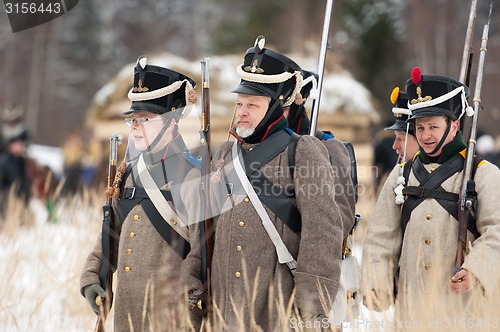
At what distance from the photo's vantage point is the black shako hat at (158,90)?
162 inches

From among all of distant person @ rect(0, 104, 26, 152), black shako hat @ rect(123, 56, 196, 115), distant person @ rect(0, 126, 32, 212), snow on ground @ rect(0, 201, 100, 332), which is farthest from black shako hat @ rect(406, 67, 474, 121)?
distant person @ rect(0, 104, 26, 152)

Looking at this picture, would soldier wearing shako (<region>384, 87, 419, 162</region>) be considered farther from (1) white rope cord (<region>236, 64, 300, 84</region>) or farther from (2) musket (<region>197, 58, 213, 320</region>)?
(2) musket (<region>197, 58, 213, 320</region>)

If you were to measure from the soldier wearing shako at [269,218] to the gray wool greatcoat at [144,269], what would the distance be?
25 cm

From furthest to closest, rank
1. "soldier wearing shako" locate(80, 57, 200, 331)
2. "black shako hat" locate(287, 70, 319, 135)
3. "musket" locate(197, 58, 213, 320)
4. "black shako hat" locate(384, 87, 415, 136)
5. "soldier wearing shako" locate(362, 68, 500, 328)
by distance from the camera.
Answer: "black shako hat" locate(384, 87, 415, 136) → "black shako hat" locate(287, 70, 319, 135) → "soldier wearing shako" locate(80, 57, 200, 331) → "soldier wearing shako" locate(362, 68, 500, 328) → "musket" locate(197, 58, 213, 320)

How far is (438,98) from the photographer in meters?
4.12

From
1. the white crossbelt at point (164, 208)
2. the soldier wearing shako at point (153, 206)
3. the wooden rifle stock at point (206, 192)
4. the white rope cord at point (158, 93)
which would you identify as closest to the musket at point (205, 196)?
the wooden rifle stock at point (206, 192)

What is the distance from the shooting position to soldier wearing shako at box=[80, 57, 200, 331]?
3982mm

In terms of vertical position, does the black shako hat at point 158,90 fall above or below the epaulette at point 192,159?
above

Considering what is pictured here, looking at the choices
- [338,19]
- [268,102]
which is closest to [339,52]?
[338,19]

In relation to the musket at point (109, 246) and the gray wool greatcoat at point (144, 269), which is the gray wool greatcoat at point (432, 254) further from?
the musket at point (109, 246)

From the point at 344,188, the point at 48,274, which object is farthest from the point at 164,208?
the point at 48,274

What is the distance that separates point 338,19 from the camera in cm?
2370

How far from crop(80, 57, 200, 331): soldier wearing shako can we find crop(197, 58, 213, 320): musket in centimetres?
13

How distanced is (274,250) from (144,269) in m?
0.68
